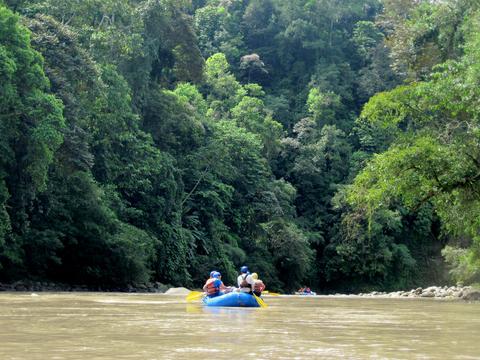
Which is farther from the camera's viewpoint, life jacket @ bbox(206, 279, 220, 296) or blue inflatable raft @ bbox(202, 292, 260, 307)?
life jacket @ bbox(206, 279, 220, 296)

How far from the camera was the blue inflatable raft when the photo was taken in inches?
699

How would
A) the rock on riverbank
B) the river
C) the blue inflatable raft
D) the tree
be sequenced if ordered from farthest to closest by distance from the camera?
the rock on riverbank < the tree < the blue inflatable raft < the river

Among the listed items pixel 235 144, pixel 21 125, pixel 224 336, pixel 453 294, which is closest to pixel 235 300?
pixel 224 336

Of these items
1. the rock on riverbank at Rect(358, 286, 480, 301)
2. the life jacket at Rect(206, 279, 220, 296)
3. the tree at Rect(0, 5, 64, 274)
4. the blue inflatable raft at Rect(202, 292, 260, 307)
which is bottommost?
the rock on riverbank at Rect(358, 286, 480, 301)

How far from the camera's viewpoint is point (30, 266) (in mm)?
31047

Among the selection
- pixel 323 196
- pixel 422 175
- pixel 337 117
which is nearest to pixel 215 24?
pixel 337 117

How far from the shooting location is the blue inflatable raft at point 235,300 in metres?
17.8

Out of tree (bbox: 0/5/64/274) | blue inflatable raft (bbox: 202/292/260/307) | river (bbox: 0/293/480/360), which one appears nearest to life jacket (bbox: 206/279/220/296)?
blue inflatable raft (bbox: 202/292/260/307)

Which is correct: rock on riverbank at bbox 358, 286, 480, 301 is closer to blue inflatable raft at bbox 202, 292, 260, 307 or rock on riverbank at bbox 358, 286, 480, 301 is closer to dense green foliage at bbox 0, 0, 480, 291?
dense green foliage at bbox 0, 0, 480, 291

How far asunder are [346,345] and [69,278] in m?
25.0

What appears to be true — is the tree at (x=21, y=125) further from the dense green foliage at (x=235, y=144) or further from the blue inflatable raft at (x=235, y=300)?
the blue inflatable raft at (x=235, y=300)

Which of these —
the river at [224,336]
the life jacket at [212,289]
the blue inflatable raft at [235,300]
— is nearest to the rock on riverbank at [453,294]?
the life jacket at [212,289]

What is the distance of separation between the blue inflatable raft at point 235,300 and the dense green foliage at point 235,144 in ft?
16.7

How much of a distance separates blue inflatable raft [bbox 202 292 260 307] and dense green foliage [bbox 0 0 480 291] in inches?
200
